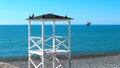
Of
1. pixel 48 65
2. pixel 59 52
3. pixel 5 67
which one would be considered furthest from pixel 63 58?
pixel 5 67

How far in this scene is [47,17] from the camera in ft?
62.5

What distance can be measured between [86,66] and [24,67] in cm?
475

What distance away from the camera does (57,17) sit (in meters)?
19.4

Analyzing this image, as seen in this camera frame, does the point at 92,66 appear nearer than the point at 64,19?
No

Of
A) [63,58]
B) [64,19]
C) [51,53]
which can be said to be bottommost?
[63,58]

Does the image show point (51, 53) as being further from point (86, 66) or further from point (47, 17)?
point (86, 66)

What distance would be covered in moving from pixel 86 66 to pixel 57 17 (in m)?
9.32

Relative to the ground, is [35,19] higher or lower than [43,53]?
higher

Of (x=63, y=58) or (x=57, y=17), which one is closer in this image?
(x=57, y=17)

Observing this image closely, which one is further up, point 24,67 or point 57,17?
point 57,17

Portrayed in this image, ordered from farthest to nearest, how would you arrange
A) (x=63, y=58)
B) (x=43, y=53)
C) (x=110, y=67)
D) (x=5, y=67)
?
(x=63, y=58)
(x=110, y=67)
(x=43, y=53)
(x=5, y=67)

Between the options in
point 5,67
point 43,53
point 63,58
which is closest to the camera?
point 5,67

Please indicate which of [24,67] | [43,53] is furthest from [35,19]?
[24,67]

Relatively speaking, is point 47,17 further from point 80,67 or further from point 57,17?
point 80,67
